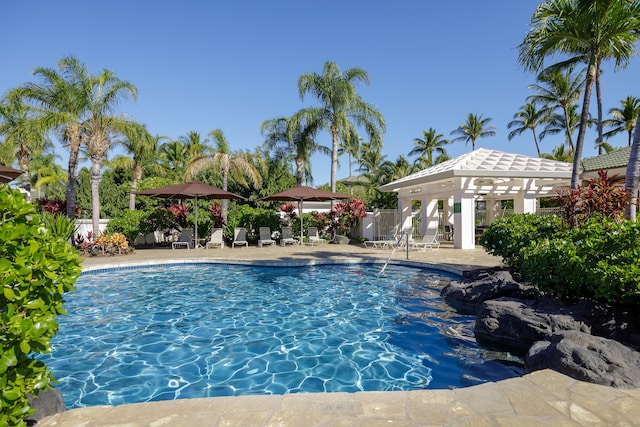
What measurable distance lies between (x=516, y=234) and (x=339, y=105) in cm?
1450

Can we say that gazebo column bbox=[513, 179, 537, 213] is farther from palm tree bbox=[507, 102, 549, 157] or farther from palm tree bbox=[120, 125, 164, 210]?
palm tree bbox=[507, 102, 549, 157]

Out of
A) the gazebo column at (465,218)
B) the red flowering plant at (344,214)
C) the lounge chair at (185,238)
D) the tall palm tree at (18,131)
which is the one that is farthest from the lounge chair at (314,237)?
the tall palm tree at (18,131)

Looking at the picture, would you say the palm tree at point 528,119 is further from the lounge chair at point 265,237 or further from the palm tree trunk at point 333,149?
the lounge chair at point 265,237

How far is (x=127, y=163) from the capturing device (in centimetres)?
2812

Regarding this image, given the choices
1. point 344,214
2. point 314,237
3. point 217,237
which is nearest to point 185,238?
point 217,237

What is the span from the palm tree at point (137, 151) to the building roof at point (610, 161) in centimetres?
2267

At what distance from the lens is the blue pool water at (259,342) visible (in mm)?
4141

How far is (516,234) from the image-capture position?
24.7ft

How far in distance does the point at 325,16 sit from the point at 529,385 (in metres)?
15.3

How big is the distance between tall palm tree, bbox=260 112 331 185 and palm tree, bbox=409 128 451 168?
19.8m

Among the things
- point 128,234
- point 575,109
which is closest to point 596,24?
point 128,234

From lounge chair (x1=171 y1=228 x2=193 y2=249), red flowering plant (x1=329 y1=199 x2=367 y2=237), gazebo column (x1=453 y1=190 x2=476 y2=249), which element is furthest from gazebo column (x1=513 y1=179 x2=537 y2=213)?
lounge chair (x1=171 y1=228 x2=193 y2=249)

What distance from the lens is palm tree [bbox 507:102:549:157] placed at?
3625 cm

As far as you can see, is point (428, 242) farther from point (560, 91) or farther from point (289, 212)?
point (560, 91)
